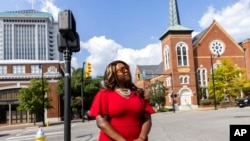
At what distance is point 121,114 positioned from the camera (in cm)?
358

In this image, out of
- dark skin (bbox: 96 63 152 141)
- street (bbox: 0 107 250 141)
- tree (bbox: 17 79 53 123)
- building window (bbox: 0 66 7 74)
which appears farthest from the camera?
building window (bbox: 0 66 7 74)

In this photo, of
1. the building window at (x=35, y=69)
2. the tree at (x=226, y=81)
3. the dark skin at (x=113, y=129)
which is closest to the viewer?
the dark skin at (x=113, y=129)

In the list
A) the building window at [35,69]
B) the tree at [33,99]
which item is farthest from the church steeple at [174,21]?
the tree at [33,99]

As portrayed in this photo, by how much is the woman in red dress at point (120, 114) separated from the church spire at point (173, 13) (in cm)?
6735

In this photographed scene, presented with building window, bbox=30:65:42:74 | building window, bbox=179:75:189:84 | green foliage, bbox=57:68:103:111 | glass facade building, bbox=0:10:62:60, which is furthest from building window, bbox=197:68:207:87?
glass facade building, bbox=0:10:62:60

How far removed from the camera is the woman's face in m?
3.82

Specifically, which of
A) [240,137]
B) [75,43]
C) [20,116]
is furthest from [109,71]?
[20,116]

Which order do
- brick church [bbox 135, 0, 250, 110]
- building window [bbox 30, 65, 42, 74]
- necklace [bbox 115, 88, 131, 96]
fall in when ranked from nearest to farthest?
necklace [bbox 115, 88, 131, 96] → building window [bbox 30, 65, 42, 74] → brick church [bbox 135, 0, 250, 110]

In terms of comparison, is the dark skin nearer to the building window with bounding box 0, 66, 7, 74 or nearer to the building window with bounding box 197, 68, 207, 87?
the building window with bounding box 0, 66, 7, 74

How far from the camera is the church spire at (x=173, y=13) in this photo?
2768 inches

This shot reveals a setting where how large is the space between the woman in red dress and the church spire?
6735 centimetres

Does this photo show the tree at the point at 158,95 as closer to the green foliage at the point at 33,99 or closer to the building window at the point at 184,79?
the building window at the point at 184,79

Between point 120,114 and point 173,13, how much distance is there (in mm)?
70276

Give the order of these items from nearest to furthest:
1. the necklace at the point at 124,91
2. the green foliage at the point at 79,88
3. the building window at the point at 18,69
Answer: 1. the necklace at the point at 124,91
2. the green foliage at the point at 79,88
3. the building window at the point at 18,69
